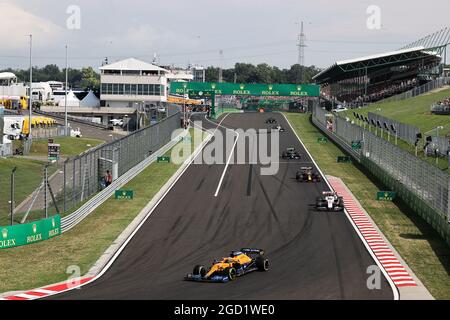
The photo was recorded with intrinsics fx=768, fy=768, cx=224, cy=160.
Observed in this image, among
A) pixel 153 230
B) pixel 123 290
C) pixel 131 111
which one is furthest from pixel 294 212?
pixel 131 111

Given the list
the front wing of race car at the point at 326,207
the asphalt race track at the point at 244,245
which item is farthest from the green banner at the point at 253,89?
the front wing of race car at the point at 326,207

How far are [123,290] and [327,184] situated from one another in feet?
99.9

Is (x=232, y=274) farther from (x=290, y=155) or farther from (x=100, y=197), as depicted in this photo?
(x=290, y=155)

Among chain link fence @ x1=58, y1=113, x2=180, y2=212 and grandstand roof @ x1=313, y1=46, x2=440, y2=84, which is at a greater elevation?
grandstand roof @ x1=313, y1=46, x2=440, y2=84

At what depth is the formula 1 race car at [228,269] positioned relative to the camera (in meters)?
27.7

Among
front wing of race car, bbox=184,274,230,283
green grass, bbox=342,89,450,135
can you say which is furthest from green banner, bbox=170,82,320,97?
front wing of race car, bbox=184,274,230,283

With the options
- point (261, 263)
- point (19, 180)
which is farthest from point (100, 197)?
point (261, 263)

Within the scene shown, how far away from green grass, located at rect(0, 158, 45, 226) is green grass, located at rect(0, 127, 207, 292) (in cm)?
441

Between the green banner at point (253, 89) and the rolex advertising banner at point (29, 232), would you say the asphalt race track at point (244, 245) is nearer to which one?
→ the rolex advertising banner at point (29, 232)

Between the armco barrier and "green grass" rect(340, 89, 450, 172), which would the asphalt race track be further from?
"green grass" rect(340, 89, 450, 172)

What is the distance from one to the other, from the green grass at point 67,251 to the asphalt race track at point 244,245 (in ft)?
4.76

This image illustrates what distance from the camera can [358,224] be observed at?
133ft

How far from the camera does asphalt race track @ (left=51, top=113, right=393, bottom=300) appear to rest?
26578 millimetres
